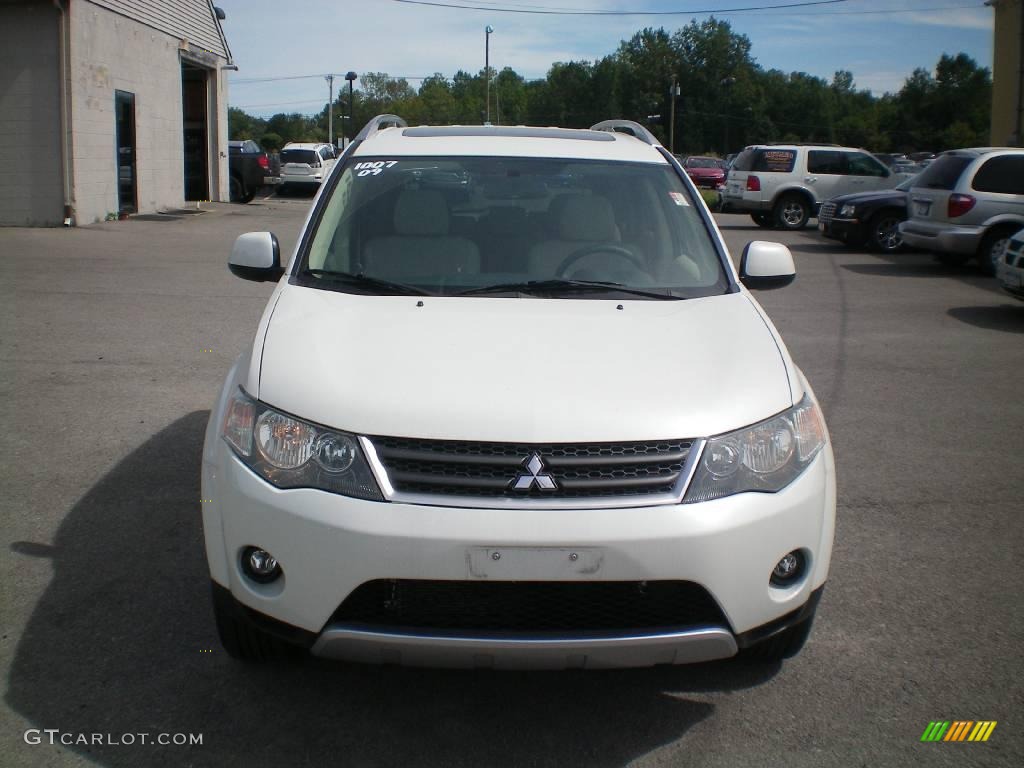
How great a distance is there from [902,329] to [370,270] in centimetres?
837

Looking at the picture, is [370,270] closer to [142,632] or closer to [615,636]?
[142,632]

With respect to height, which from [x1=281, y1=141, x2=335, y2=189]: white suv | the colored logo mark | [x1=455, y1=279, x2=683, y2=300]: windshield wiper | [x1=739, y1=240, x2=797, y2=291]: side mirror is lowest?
the colored logo mark

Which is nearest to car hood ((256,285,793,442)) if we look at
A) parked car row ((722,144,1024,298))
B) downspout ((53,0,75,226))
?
parked car row ((722,144,1024,298))

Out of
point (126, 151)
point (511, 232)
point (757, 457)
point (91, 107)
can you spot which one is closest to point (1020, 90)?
point (126, 151)

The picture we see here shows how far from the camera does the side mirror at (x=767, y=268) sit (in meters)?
4.56

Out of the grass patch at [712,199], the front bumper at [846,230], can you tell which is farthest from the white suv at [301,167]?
the front bumper at [846,230]

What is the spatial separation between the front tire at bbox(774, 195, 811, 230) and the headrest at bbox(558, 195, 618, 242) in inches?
842

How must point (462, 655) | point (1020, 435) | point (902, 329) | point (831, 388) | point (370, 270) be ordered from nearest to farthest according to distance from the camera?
1. point (462, 655)
2. point (370, 270)
3. point (1020, 435)
4. point (831, 388)
5. point (902, 329)

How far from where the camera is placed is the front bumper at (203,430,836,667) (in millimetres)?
2857

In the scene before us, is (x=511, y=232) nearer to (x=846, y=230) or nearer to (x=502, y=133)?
(x=502, y=133)

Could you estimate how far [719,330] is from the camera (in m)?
3.70

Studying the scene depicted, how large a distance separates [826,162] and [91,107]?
15851mm

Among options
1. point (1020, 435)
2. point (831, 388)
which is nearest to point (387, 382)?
point (1020, 435)

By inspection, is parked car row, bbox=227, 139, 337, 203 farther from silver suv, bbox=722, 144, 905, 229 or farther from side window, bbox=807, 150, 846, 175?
side window, bbox=807, 150, 846, 175
